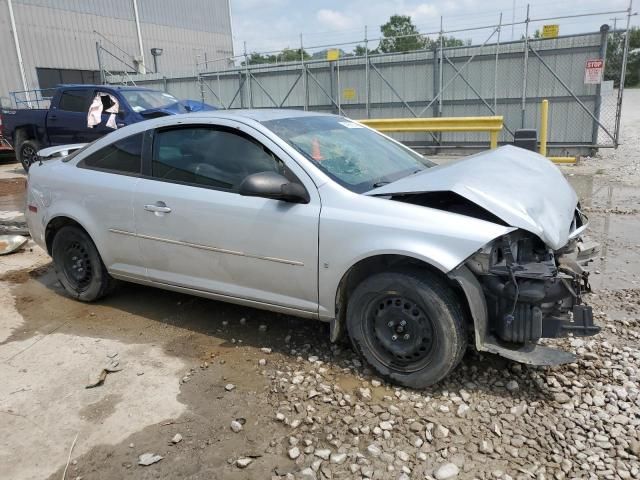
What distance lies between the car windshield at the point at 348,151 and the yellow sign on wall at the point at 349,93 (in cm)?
1120

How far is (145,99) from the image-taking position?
11.0m

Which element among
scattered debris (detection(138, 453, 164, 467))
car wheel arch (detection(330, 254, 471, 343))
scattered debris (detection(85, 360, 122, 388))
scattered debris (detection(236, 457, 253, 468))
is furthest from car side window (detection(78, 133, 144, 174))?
scattered debris (detection(236, 457, 253, 468))

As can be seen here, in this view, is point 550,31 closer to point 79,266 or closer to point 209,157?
point 209,157

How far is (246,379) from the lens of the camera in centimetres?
349

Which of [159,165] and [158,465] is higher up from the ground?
[159,165]

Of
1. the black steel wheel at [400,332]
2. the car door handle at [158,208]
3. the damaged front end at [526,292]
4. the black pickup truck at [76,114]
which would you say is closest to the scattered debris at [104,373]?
the car door handle at [158,208]

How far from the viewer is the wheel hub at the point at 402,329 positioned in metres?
3.16

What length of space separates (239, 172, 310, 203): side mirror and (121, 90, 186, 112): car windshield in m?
8.02

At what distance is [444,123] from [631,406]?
995cm

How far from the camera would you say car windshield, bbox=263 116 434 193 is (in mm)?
3602

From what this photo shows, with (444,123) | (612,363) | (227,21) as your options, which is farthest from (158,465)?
(227,21)

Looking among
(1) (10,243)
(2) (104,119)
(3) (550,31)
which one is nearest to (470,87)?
(3) (550,31)

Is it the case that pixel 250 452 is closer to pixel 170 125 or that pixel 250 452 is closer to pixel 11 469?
pixel 11 469

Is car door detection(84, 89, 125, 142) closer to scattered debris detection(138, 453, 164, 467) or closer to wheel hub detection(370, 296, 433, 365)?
wheel hub detection(370, 296, 433, 365)
